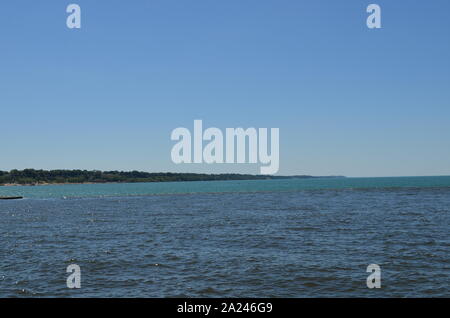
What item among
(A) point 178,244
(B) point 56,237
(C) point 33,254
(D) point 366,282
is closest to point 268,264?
(D) point 366,282

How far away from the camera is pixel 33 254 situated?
2627cm

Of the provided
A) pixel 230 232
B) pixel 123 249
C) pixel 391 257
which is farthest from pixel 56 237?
pixel 391 257

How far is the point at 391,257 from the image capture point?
2291cm

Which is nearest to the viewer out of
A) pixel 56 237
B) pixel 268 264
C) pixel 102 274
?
pixel 102 274

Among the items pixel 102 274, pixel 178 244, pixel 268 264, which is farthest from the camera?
pixel 178 244

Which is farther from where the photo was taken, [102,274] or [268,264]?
[268,264]

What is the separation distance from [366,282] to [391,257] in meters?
6.19

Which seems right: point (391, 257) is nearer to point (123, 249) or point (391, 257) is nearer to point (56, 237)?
point (123, 249)
